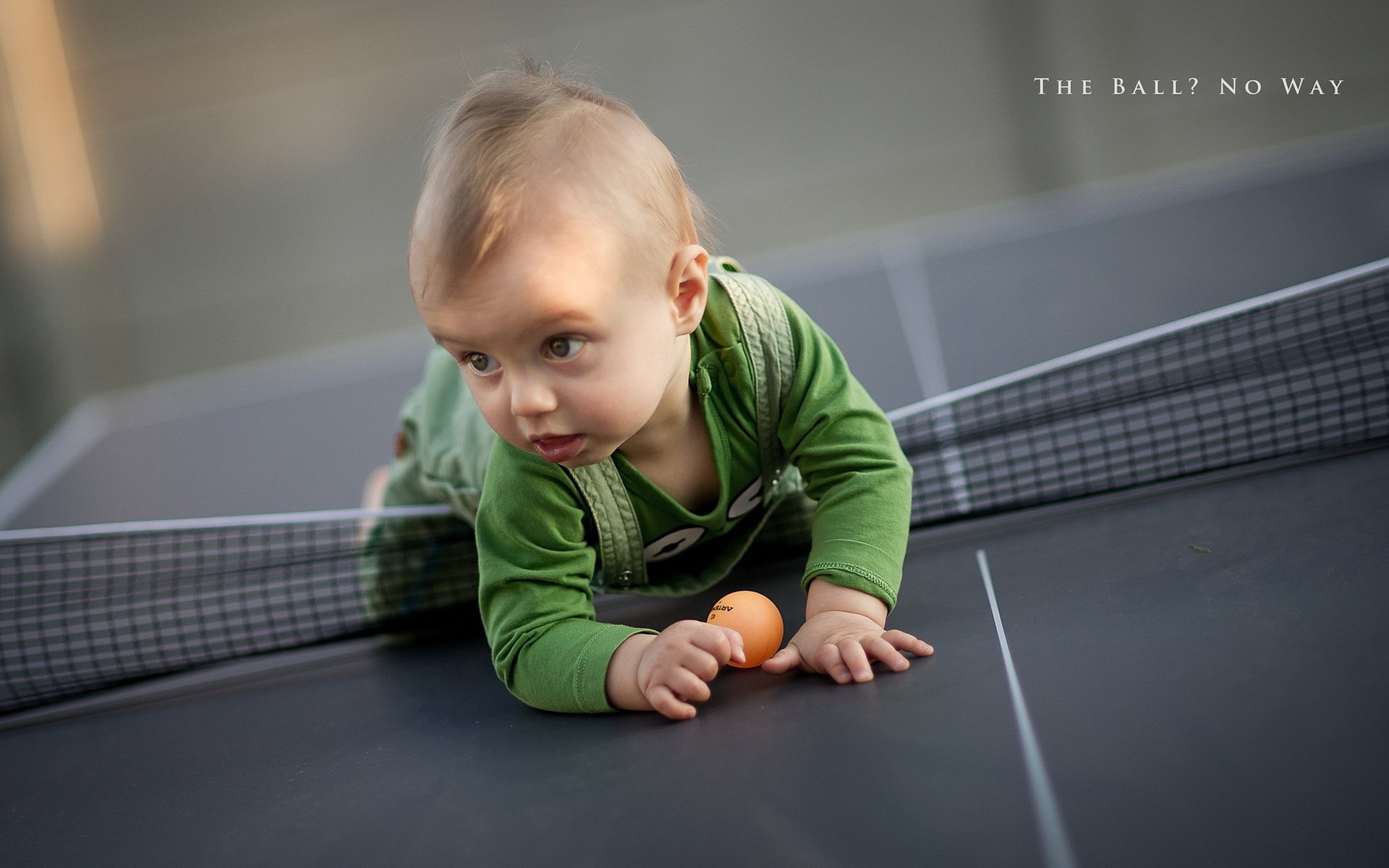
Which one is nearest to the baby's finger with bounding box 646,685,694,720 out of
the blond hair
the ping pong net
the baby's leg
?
the blond hair

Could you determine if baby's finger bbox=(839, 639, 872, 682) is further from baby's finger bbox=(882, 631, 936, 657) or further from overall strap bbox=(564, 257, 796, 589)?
overall strap bbox=(564, 257, 796, 589)

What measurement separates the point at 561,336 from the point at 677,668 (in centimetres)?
35

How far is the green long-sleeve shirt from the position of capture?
4.35 ft

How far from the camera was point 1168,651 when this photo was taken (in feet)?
3.61

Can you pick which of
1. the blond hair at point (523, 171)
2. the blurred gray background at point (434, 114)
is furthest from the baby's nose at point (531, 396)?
the blurred gray background at point (434, 114)

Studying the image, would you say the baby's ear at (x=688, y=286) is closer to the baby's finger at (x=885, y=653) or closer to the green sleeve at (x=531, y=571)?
the green sleeve at (x=531, y=571)

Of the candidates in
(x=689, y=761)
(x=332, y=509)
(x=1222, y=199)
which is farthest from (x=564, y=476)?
(x=1222, y=199)

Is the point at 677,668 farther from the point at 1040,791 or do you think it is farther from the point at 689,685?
the point at 1040,791

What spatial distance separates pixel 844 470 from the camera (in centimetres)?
147

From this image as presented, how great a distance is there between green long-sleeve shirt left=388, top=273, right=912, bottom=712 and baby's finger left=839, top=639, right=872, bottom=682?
0.12 metres

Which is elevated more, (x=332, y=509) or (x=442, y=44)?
(x=442, y=44)

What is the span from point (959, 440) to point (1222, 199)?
96.0 inches

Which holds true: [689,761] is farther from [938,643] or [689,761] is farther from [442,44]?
[442,44]

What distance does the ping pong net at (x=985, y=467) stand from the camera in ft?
5.73
